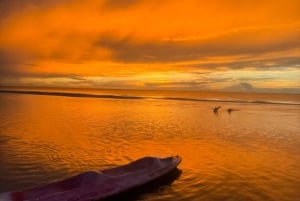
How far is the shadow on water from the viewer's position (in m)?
11.1

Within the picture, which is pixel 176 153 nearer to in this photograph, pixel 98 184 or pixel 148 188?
pixel 148 188

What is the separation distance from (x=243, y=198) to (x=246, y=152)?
279 inches

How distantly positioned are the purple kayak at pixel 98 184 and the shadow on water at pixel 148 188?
125 millimetres

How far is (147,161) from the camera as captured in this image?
13117mm

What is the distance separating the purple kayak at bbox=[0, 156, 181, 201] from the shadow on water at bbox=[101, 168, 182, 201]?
0.41ft

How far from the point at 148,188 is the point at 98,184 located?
1888 millimetres

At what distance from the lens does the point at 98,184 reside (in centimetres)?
1076

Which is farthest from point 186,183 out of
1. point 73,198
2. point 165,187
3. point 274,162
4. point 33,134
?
point 33,134

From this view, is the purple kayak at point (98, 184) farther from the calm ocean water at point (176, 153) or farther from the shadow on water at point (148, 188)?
the calm ocean water at point (176, 153)

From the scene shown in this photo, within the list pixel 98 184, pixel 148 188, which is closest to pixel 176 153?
pixel 148 188

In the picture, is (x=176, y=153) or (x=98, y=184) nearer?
(x=98, y=184)

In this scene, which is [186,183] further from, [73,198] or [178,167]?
[73,198]

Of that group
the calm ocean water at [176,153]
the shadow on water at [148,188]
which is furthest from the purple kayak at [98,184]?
the calm ocean water at [176,153]

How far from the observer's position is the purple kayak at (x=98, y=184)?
9656mm
